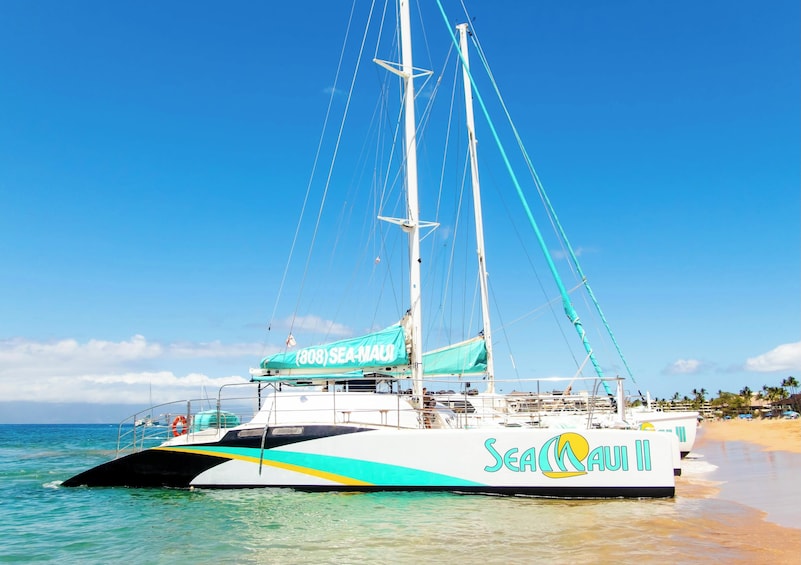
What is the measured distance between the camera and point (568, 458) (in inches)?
459

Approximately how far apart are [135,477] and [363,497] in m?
5.36

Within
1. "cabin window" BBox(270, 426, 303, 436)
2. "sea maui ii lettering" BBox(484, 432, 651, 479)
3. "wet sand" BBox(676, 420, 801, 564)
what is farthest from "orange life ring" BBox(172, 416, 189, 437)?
"wet sand" BBox(676, 420, 801, 564)

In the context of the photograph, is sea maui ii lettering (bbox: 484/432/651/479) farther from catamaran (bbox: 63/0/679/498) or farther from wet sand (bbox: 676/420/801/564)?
wet sand (bbox: 676/420/801/564)

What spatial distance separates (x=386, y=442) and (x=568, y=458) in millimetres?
3529

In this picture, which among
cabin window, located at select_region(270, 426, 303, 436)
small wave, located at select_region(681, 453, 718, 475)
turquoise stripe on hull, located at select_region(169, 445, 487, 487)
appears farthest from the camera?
small wave, located at select_region(681, 453, 718, 475)

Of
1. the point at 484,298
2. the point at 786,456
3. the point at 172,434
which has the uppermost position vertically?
the point at 484,298

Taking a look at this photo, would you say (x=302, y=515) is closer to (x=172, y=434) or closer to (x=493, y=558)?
(x=493, y=558)

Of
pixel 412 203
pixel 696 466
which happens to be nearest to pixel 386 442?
pixel 412 203

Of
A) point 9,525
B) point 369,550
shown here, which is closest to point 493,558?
A: point 369,550

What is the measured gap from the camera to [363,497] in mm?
12000

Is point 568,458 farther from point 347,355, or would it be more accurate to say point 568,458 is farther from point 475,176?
point 475,176

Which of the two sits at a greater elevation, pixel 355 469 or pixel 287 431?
pixel 287 431

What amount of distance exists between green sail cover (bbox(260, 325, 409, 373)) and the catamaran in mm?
24

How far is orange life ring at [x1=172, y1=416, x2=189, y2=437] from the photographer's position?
1497 centimetres
